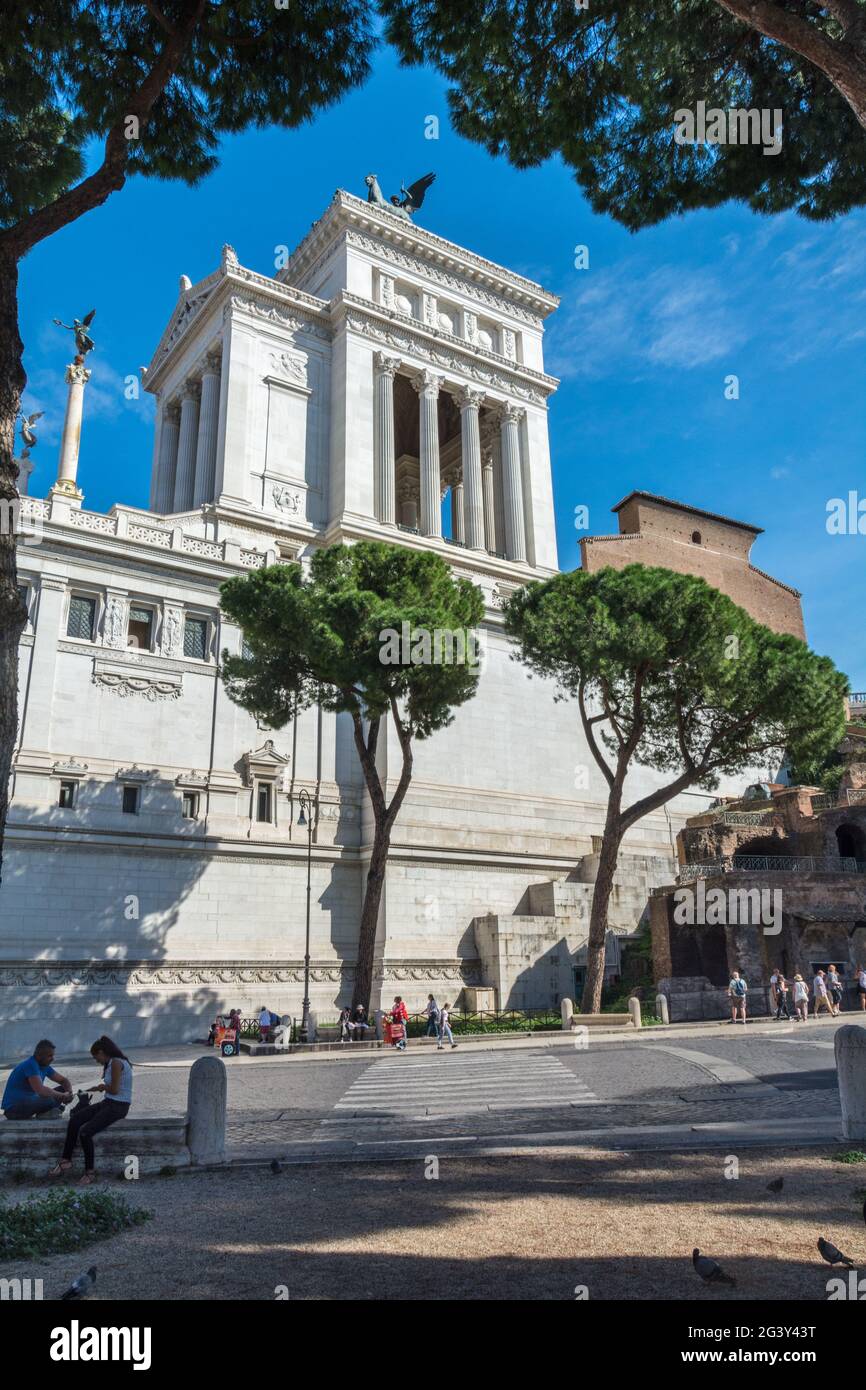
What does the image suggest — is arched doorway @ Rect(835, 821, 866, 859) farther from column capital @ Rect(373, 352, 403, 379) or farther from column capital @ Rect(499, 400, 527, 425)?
column capital @ Rect(373, 352, 403, 379)

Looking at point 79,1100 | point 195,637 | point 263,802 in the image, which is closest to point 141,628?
point 195,637

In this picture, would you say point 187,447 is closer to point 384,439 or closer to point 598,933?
point 384,439

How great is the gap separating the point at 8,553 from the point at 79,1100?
571cm

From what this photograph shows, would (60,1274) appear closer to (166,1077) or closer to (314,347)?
(166,1077)

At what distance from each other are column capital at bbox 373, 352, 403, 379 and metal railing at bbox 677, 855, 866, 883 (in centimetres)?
2831

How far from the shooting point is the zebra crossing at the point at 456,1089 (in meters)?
13.5

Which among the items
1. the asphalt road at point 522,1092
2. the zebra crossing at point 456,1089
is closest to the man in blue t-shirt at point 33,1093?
the asphalt road at point 522,1092

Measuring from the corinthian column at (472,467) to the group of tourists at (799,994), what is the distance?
26512mm

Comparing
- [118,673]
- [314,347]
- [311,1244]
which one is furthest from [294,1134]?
[314,347]

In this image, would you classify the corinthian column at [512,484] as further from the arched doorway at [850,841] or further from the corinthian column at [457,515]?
the arched doorway at [850,841]

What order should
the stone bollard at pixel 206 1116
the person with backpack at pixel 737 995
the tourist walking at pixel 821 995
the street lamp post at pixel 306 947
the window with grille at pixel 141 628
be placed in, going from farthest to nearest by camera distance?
the window with grille at pixel 141 628, the tourist walking at pixel 821 995, the person with backpack at pixel 737 995, the street lamp post at pixel 306 947, the stone bollard at pixel 206 1116

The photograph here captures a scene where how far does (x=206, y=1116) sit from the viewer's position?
Result: 9930 millimetres

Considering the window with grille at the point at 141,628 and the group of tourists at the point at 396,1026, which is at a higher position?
the window with grille at the point at 141,628
